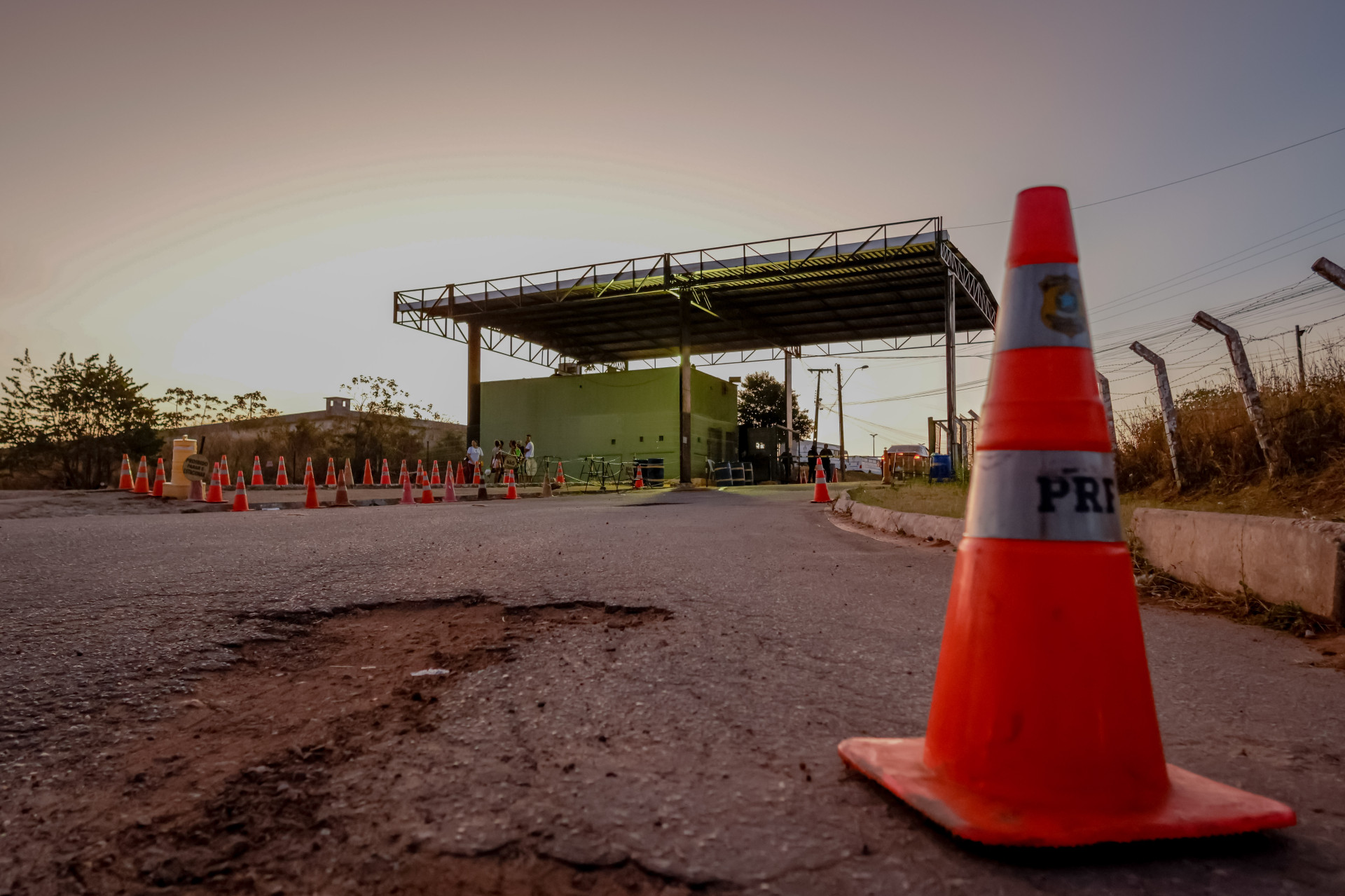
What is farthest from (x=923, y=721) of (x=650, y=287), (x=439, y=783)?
(x=650, y=287)

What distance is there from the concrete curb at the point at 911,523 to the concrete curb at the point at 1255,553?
3.78 feet

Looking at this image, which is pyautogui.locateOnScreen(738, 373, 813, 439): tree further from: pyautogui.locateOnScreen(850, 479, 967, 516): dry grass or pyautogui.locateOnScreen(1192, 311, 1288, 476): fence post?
pyautogui.locateOnScreen(1192, 311, 1288, 476): fence post

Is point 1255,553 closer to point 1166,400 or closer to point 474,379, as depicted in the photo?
point 1166,400

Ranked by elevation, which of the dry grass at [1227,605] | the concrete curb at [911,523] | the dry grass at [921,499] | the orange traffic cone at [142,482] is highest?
the orange traffic cone at [142,482]

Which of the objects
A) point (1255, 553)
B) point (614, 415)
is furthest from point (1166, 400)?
point (614, 415)

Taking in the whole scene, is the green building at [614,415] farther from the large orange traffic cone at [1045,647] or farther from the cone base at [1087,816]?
the cone base at [1087,816]

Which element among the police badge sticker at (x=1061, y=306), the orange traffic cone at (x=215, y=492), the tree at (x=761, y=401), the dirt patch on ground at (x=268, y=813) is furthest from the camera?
the tree at (x=761, y=401)

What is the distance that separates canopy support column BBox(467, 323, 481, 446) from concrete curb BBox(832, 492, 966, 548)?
80.6 feet

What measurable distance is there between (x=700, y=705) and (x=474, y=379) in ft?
104

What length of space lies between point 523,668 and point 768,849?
1.37 meters

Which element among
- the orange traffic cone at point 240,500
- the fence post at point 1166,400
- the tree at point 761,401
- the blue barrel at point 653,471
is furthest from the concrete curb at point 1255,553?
the tree at point 761,401

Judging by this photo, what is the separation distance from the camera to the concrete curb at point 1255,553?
10.8 ft

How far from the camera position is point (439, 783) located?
1615 millimetres

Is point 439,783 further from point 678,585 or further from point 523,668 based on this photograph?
point 678,585
